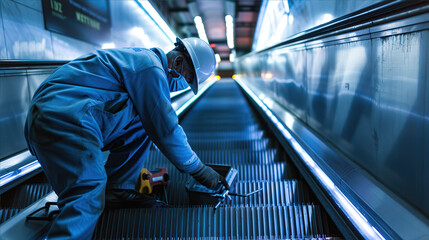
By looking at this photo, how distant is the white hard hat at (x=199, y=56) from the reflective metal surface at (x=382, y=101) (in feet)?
3.75

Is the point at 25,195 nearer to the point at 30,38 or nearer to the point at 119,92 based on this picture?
the point at 119,92

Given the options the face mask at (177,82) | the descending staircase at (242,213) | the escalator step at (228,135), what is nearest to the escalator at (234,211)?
the descending staircase at (242,213)

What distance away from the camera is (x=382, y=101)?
1995mm

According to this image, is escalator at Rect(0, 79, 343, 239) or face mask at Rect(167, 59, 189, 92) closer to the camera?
escalator at Rect(0, 79, 343, 239)

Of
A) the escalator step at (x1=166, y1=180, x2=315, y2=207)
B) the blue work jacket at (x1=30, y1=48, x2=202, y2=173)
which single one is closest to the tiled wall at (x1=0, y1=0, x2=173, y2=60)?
the blue work jacket at (x1=30, y1=48, x2=202, y2=173)

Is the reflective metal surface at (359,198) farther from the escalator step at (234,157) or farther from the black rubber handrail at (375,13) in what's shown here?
the black rubber handrail at (375,13)

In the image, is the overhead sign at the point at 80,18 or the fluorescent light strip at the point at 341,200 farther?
the overhead sign at the point at 80,18

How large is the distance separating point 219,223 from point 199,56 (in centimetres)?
122

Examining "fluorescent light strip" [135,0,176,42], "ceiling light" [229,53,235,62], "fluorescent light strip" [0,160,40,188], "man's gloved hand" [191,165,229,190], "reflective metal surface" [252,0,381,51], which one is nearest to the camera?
"man's gloved hand" [191,165,229,190]

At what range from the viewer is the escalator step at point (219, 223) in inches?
78.9

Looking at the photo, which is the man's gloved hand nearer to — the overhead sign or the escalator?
the escalator

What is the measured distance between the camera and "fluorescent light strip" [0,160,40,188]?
2349mm

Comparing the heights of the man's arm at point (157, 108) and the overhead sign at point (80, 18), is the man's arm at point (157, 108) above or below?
below

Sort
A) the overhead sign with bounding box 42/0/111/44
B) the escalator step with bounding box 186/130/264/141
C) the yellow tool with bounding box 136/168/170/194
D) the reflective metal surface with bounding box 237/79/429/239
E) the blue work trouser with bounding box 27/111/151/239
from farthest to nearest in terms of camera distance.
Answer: the escalator step with bounding box 186/130/264/141, the overhead sign with bounding box 42/0/111/44, the yellow tool with bounding box 136/168/170/194, the blue work trouser with bounding box 27/111/151/239, the reflective metal surface with bounding box 237/79/429/239
